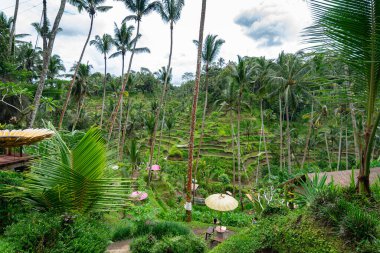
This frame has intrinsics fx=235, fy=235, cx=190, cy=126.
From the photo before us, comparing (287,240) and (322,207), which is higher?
(322,207)

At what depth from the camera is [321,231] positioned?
215 centimetres

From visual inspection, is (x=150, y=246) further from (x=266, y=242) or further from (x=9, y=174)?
(x=266, y=242)

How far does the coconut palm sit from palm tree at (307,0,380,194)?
214cm

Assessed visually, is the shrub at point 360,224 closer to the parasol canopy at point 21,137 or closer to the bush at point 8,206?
the parasol canopy at point 21,137

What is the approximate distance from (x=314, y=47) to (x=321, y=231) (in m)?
1.63

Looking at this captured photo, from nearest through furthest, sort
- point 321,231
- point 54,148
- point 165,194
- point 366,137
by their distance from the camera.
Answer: point 366,137, point 321,231, point 54,148, point 165,194

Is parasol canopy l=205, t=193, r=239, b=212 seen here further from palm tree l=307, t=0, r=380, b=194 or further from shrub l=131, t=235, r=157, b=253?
palm tree l=307, t=0, r=380, b=194

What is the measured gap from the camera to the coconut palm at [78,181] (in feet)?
7.03

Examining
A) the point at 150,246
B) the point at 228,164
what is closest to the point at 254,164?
the point at 228,164

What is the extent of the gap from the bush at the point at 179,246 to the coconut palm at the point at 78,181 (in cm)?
386

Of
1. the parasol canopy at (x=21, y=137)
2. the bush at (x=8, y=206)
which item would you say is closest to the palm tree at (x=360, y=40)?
the parasol canopy at (x=21, y=137)

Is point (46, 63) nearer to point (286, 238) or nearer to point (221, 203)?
point (221, 203)

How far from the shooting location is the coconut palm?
2143 mm

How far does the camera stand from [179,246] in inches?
227
